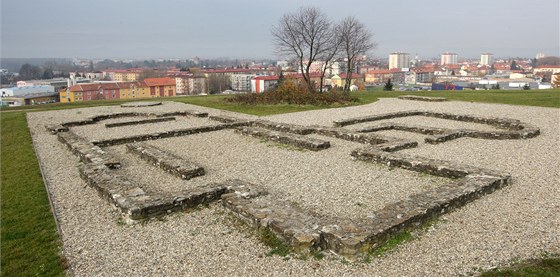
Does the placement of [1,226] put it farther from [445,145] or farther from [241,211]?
[445,145]

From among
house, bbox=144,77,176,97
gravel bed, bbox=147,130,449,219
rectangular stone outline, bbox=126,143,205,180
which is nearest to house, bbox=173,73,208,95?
house, bbox=144,77,176,97

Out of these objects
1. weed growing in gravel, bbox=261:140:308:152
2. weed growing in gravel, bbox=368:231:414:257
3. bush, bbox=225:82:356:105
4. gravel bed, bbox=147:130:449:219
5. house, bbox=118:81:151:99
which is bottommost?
weed growing in gravel, bbox=368:231:414:257

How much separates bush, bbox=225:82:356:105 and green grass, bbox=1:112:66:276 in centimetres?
1579

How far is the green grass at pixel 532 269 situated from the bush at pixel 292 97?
20.3 metres

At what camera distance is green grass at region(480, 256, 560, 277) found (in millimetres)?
5016

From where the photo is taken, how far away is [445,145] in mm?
13000

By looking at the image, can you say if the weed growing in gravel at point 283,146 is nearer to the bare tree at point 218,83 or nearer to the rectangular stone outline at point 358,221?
the rectangular stone outline at point 358,221

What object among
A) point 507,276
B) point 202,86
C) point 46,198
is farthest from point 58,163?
point 202,86

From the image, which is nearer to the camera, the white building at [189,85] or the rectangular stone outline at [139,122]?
the rectangular stone outline at [139,122]

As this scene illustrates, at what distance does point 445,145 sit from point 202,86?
96433mm

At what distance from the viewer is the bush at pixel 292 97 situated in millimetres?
25391

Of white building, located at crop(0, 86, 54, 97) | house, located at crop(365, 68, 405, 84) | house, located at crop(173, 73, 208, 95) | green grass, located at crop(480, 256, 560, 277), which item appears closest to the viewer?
green grass, located at crop(480, 256, 560, 277)

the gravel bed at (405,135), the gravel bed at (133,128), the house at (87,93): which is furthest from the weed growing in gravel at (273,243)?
the house at (87,93)

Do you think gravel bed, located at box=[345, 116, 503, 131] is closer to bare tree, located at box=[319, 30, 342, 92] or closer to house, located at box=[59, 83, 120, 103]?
bare tree, located at box=[319, 30, 342, 92]
